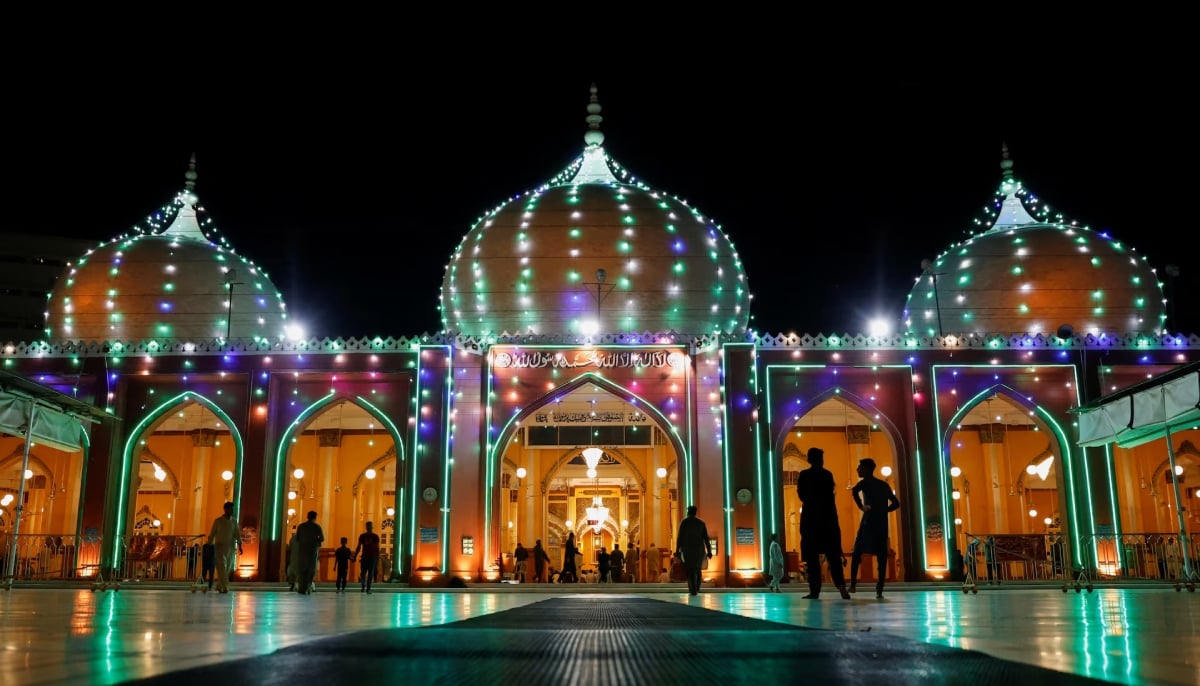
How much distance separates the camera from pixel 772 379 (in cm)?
2142

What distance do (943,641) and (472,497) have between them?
654 inches

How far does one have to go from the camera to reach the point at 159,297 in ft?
82.3

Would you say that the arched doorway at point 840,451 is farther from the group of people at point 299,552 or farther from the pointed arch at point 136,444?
the pointed arch at point 136,444

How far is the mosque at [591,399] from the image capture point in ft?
66.7

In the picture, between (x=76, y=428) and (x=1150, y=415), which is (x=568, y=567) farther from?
(x=1150, y=415)

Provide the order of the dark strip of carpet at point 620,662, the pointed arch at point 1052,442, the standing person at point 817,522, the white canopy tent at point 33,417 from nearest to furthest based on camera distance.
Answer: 1. the dark strip of carpet at point 620,662
2. the standing person at point 817,522
3. the white canopy tent at point 33,417
4. the pointed arch at point 1052,442

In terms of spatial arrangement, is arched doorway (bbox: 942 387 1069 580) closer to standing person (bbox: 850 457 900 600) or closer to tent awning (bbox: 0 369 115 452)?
standing person (bbox: 850 457 900 600)

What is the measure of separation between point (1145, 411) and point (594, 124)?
1608 centimetres

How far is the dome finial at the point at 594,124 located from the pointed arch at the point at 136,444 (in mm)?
11328

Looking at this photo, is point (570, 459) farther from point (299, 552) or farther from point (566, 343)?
point (299, 552)

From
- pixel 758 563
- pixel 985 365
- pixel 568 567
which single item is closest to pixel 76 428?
pixel 568 567

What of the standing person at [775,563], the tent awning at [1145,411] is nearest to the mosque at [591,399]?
the standing person at [775,563]

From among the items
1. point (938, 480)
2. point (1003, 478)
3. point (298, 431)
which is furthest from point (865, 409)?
point (298, 431)

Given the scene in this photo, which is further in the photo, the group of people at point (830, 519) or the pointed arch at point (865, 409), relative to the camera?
the pointed arch at point (865, 409)
